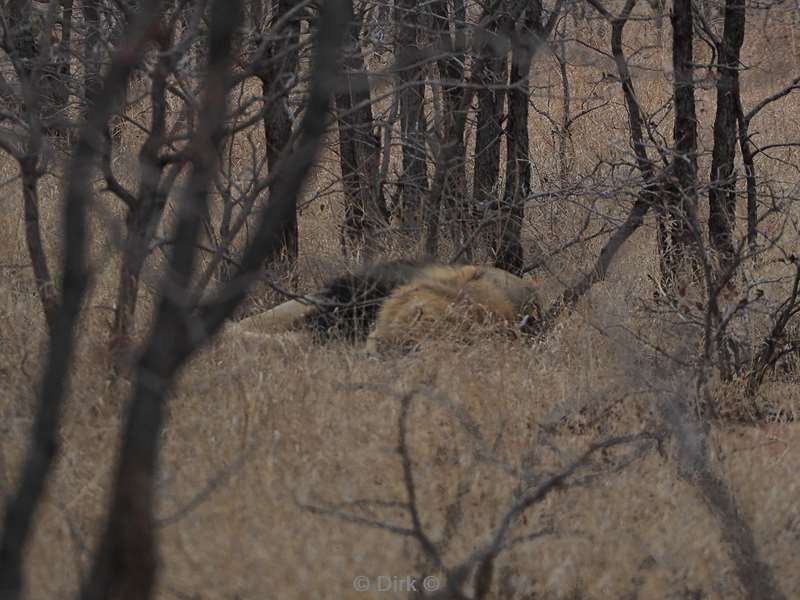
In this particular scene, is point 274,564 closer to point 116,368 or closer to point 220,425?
point 220,425

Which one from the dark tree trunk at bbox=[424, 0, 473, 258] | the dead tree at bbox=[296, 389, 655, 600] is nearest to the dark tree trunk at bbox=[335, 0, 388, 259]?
the dark tree trunk at bbox=[424, 0, 473, 258]

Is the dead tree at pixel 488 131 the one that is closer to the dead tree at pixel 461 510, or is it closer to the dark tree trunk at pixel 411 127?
the dark tree trunk at pixel 411 127

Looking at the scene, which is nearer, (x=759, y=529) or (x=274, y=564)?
(x=274, y=564)

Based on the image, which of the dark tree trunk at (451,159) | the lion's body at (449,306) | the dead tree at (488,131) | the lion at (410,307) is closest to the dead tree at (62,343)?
the lion at (410,307)

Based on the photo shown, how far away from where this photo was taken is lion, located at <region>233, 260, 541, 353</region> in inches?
192

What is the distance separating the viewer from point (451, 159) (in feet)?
18.5

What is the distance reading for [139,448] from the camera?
1.77 metres

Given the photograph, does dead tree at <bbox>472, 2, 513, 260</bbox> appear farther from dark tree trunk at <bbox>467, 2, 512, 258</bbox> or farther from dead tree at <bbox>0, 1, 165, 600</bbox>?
dead tree at <bbox>0, 1, 165, 600</bbox>

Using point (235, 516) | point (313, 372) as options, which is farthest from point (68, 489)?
point (313, 372)

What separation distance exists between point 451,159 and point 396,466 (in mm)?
2741

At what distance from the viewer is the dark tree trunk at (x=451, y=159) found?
6.05 m

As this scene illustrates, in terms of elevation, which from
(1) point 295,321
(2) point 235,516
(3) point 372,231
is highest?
(3) point 372,231

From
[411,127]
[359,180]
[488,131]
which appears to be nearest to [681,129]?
[488,131]

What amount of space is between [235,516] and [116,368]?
47.2 inches
